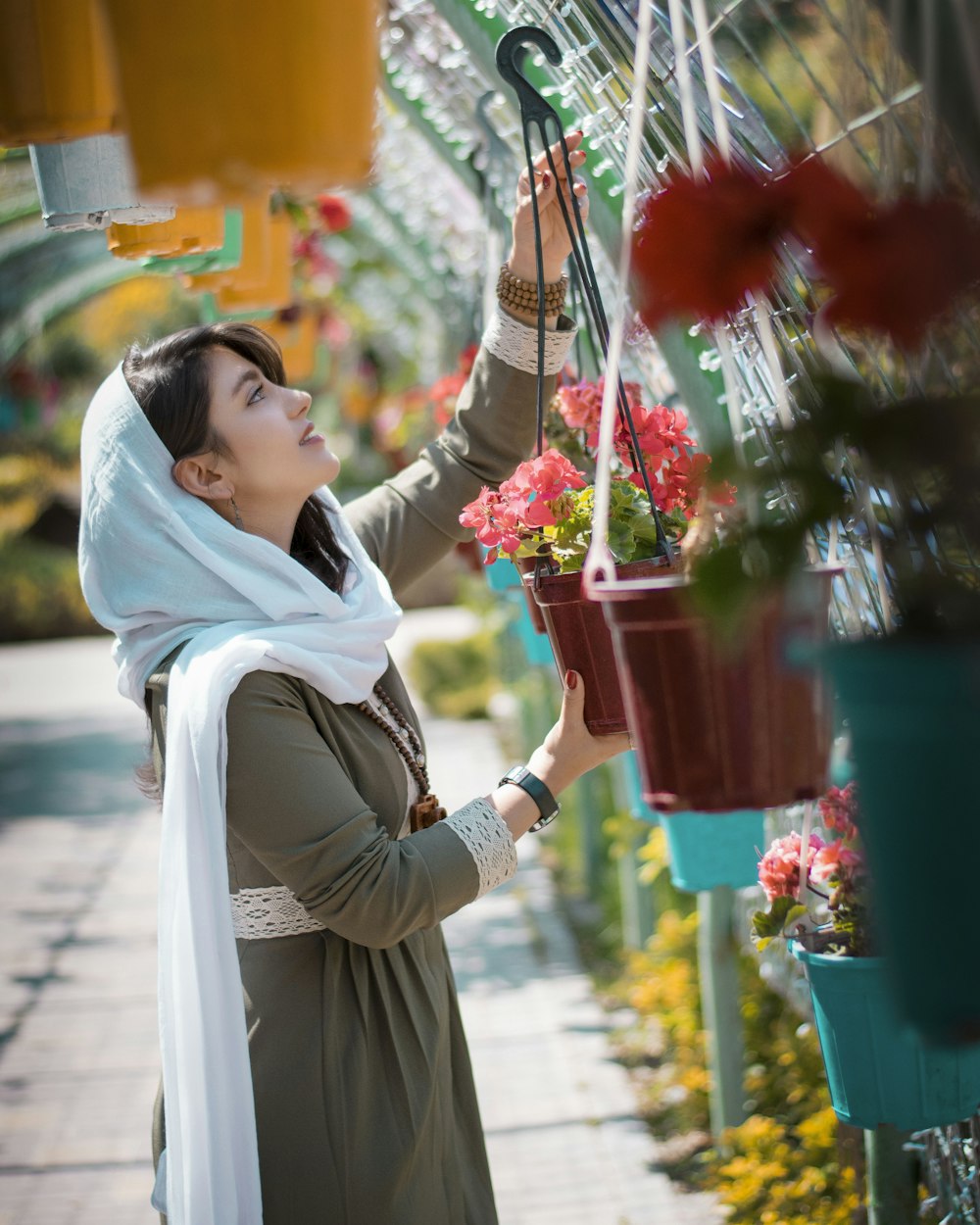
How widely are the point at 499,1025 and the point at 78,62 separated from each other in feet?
12.4

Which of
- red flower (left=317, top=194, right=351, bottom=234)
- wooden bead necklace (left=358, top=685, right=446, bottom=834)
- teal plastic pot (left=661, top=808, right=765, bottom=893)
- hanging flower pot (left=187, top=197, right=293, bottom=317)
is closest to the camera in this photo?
wooden bead necklace (left=358, top=685, right=446, bottom=834)

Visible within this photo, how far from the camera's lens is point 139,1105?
3.93 meters

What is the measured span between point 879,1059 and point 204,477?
1.19 m

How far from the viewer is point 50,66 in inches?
42.6

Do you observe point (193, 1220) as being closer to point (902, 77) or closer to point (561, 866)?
point (902, 77)

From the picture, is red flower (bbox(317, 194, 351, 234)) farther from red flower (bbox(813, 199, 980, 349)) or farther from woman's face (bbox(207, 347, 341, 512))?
red flower (bbox(813, 199, 980, 349))

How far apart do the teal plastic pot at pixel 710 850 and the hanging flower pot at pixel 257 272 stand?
4.99 feet

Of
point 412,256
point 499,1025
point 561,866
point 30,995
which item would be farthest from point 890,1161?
point 412,256

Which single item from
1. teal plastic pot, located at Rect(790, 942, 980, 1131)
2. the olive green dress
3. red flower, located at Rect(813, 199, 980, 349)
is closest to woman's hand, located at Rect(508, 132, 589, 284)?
the olive green dress

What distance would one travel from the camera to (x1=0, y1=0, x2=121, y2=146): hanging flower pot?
108 cm

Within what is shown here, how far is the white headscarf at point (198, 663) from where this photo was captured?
172cm

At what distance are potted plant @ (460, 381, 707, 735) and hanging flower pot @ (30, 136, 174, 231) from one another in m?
0.65

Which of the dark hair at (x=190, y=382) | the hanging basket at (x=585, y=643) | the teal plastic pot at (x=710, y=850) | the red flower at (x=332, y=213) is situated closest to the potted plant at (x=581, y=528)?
the hanging basket at (x=585, y=643)

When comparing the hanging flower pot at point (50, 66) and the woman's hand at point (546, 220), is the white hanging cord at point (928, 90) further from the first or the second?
the woman's hand at point (546, 220)
